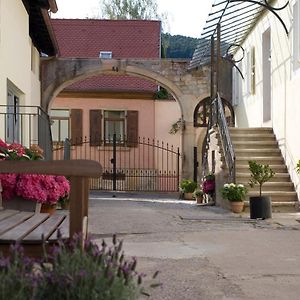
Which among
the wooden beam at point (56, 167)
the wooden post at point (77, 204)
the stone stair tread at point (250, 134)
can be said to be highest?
the stone stair tread at point (250, 134)

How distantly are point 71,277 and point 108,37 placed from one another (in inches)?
1150

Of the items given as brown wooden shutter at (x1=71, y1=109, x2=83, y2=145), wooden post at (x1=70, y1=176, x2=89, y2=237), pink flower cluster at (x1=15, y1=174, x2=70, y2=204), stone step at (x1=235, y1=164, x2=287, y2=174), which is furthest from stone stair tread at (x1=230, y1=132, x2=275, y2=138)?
brown wooden shutter at (x1=71, y1=109, x2=83, y2=145)

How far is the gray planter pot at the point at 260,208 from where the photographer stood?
11.2m

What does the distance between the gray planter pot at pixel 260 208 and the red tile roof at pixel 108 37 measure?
63.8 feet

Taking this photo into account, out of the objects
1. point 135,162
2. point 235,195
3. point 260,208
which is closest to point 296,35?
point 235,195

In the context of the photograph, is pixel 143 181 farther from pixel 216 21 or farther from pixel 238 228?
pixel 238 228

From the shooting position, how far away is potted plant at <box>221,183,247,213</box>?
12.4 meters

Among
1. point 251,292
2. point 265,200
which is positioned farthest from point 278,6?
point 251,292

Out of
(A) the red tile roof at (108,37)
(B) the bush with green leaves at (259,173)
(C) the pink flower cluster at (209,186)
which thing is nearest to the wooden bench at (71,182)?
(B) the bush with green leaves at (259,173)

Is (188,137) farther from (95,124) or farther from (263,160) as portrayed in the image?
(263,160)

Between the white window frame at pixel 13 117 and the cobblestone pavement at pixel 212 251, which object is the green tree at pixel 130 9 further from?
the cobblestone pavement at pixel 212 251

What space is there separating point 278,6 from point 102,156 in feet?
47.1

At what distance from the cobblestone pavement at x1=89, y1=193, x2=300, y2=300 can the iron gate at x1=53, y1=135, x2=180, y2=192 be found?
1496cm

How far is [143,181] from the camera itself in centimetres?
2717
